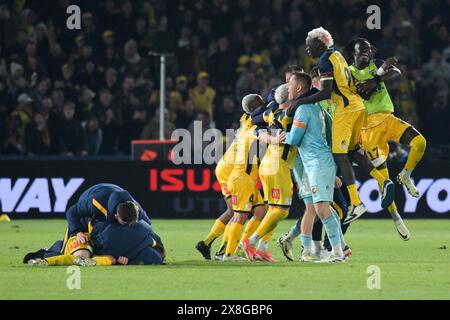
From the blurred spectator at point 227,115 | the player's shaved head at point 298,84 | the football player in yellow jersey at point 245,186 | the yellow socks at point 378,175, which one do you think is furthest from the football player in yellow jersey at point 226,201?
the blurred spectator at point 227,115

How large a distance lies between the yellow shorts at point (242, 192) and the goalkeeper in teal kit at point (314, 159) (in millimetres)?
690

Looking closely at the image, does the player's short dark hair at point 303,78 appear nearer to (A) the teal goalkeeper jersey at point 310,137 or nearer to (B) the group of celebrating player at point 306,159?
(B) the group of celebrating player at point 306,159

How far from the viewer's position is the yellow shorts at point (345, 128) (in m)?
14.8

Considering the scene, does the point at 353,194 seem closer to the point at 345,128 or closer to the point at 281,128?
the point at 345,128

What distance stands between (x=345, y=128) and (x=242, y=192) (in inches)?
61.2

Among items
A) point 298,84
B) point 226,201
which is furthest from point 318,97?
A: point 226,201

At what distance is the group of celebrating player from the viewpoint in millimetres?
13586

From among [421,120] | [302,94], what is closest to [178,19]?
[421,120]

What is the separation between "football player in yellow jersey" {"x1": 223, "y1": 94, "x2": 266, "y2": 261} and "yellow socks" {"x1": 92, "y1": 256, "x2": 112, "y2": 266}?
1.65 metres

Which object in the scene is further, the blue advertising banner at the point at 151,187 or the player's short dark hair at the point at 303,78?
the blue advertising banner at the point at 151,187

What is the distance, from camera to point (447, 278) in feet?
40.5

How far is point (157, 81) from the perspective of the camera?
83.8ft

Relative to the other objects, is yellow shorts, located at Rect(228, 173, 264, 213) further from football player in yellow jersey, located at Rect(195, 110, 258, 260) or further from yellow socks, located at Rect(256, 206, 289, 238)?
football player in yellow jersey, located at Rect(195, 110, 258, 260)

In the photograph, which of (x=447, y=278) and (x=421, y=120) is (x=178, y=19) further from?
(x=447, y=278)
